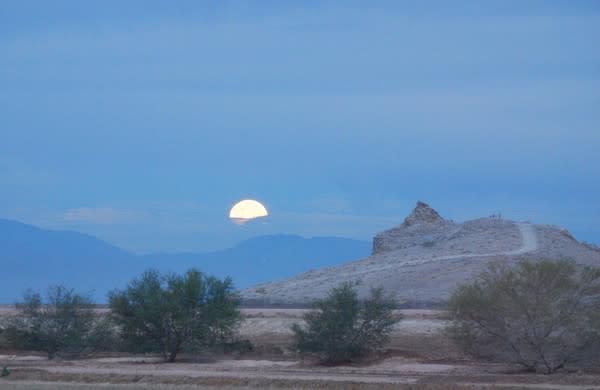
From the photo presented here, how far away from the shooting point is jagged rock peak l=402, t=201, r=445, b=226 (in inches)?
3802

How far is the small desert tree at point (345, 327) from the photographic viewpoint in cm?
3412

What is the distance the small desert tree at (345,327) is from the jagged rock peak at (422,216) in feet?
201

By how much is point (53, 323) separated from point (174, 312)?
7.35 metres

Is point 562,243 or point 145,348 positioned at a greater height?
point 562,243

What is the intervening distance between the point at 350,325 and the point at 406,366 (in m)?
4.14

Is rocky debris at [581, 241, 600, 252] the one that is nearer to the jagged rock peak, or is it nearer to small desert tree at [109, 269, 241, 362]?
the jagged rock peak

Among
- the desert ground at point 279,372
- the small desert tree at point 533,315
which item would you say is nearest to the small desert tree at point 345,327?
the desert ground at point 279,372

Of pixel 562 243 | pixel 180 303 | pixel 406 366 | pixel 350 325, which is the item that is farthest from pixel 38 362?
pixel 562 243

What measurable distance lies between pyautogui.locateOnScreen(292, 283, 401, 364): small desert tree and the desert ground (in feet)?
2.44

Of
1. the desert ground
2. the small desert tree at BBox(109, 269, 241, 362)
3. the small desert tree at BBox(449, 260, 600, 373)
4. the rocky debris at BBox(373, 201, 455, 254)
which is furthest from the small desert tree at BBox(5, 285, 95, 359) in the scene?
the rocky debris at BBox(373, 201, 455, 254)

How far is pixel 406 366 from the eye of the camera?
31.3 meters

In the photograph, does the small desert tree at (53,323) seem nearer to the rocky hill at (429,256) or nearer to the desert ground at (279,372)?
the desert ground at (279,372)

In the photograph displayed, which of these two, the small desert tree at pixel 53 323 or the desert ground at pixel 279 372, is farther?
the small desert tree at pixel 53 323

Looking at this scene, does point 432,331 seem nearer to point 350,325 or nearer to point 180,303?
point 350,325
